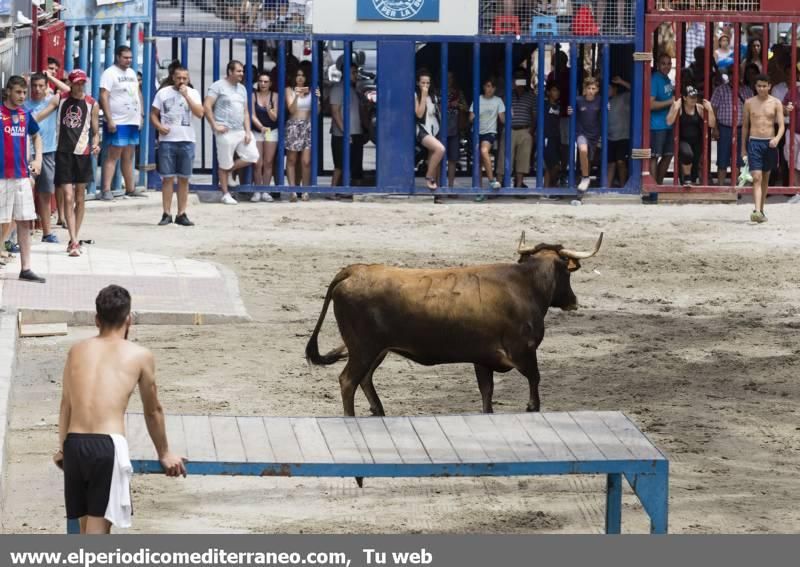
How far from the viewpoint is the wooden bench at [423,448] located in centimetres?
813

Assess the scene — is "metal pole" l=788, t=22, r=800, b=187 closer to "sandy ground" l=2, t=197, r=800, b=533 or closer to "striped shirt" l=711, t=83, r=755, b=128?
"striped shirt" l=711, t=83, r=755, b=128

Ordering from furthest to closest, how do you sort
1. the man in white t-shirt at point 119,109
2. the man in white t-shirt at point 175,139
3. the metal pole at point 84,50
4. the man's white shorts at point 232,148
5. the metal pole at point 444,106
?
the metal pole at point 444,106
the man's white shorts at point 232,148
the metal pole at point 84,50
the man in white t-shirt at point 119,109
the man in white t-shirt at point 175,139

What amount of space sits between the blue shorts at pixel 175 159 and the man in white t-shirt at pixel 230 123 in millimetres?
1888

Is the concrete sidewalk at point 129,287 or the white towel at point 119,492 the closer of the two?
the white towel at point 119,492

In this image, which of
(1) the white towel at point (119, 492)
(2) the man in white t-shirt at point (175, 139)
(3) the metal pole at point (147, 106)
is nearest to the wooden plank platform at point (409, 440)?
(1) the white towel at point (119, 492)

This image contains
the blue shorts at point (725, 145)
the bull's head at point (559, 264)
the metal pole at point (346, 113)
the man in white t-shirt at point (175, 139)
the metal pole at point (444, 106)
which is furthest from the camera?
the blue shorts at point (725, 145)

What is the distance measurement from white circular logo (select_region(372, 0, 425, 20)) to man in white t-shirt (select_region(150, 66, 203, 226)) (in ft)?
12.2

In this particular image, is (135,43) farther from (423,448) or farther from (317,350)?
(423,448)

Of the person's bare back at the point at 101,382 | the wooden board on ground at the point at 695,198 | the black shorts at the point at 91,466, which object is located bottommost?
the wooden board on ground at the point at 695,198

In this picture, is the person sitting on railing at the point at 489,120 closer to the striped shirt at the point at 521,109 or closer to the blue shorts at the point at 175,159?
the striped shirt at the point at 521,109

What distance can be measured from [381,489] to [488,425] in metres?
1.23

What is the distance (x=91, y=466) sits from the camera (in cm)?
738

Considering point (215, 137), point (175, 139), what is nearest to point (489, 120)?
point (215, 137)

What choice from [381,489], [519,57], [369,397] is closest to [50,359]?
[369,397]
